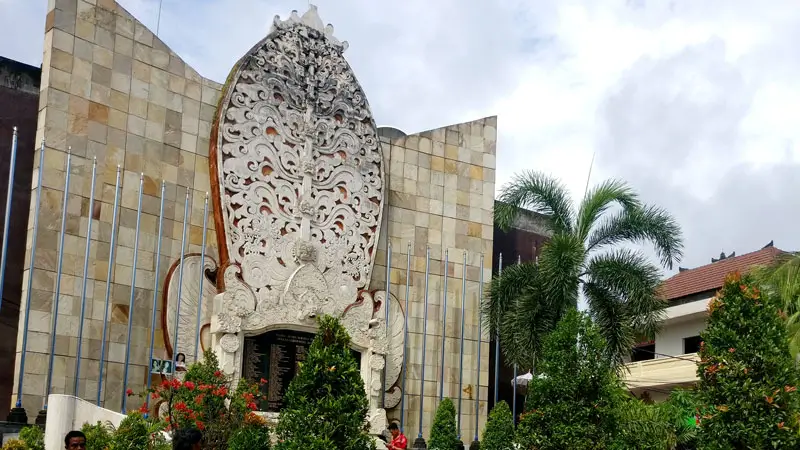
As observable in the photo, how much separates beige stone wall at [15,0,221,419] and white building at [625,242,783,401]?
1279 cm

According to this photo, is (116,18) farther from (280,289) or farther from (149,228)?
(280,289)

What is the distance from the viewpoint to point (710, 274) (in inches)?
1037

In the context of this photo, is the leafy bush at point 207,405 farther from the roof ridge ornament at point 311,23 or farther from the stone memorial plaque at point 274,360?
the roof ridge ornament at point 311,23

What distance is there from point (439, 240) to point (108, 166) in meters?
6.80

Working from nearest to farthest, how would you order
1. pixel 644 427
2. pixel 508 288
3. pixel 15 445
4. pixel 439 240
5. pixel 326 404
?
1. pixel 326 404
2. pixel 15 445
3. pixel 644 427
4. pixel 508 288
5. pixel 439 240

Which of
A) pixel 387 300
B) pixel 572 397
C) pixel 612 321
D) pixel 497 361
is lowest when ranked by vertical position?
pixel 572 397

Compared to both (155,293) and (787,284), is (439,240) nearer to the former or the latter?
(155,293)

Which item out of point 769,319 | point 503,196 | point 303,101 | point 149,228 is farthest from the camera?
point 503,196

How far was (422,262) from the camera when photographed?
19344mm

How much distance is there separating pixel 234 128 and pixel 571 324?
290 inches

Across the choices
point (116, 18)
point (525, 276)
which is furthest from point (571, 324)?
point (116, 18)

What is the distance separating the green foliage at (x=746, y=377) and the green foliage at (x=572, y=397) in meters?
1.10

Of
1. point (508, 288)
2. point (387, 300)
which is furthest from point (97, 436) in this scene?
point (508, 288)

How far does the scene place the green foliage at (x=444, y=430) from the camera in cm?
1678
